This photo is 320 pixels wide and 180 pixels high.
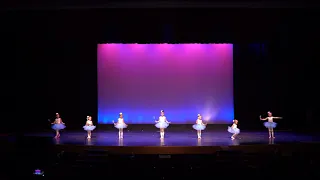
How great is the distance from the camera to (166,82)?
1681cm

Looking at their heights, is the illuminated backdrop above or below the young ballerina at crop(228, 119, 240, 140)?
above

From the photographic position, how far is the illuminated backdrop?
1677 cm

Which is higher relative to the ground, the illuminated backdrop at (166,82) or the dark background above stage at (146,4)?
the dark background above stage at (146,4)

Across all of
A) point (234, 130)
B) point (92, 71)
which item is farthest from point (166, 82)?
point (234, 130)

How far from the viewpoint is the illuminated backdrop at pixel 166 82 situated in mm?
16766

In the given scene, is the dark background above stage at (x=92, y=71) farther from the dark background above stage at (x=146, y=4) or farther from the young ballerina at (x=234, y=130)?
the young ballerina at (x=234, y=130)

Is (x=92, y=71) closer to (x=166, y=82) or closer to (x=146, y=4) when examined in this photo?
(x=166, y=82)

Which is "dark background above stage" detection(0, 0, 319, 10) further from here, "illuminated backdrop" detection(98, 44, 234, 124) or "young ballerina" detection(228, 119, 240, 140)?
Result: "young ballerina" detection(228, 119, 240, 140)

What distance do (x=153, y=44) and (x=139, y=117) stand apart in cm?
335

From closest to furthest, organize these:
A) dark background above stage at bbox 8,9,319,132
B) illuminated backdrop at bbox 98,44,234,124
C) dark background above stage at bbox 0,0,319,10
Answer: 1. dark background above stage at bbox 0,0,319,10
2. dark background above stage at bbox 8,9,319,132
3. illuminated backdrop at bbox 98,44,234,124

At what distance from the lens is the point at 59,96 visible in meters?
16.4

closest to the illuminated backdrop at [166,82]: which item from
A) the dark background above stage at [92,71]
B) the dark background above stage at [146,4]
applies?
the dark background above stage at [92,71]

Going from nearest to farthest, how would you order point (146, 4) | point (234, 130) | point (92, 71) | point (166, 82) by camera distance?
point (234, 130)
point (146, 4)
point (92, 71)
point (166, 82)

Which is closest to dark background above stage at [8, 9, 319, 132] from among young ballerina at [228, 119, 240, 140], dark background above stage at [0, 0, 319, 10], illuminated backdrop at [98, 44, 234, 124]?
→ illuminated backdrop at [98, 44, 234, 124]
